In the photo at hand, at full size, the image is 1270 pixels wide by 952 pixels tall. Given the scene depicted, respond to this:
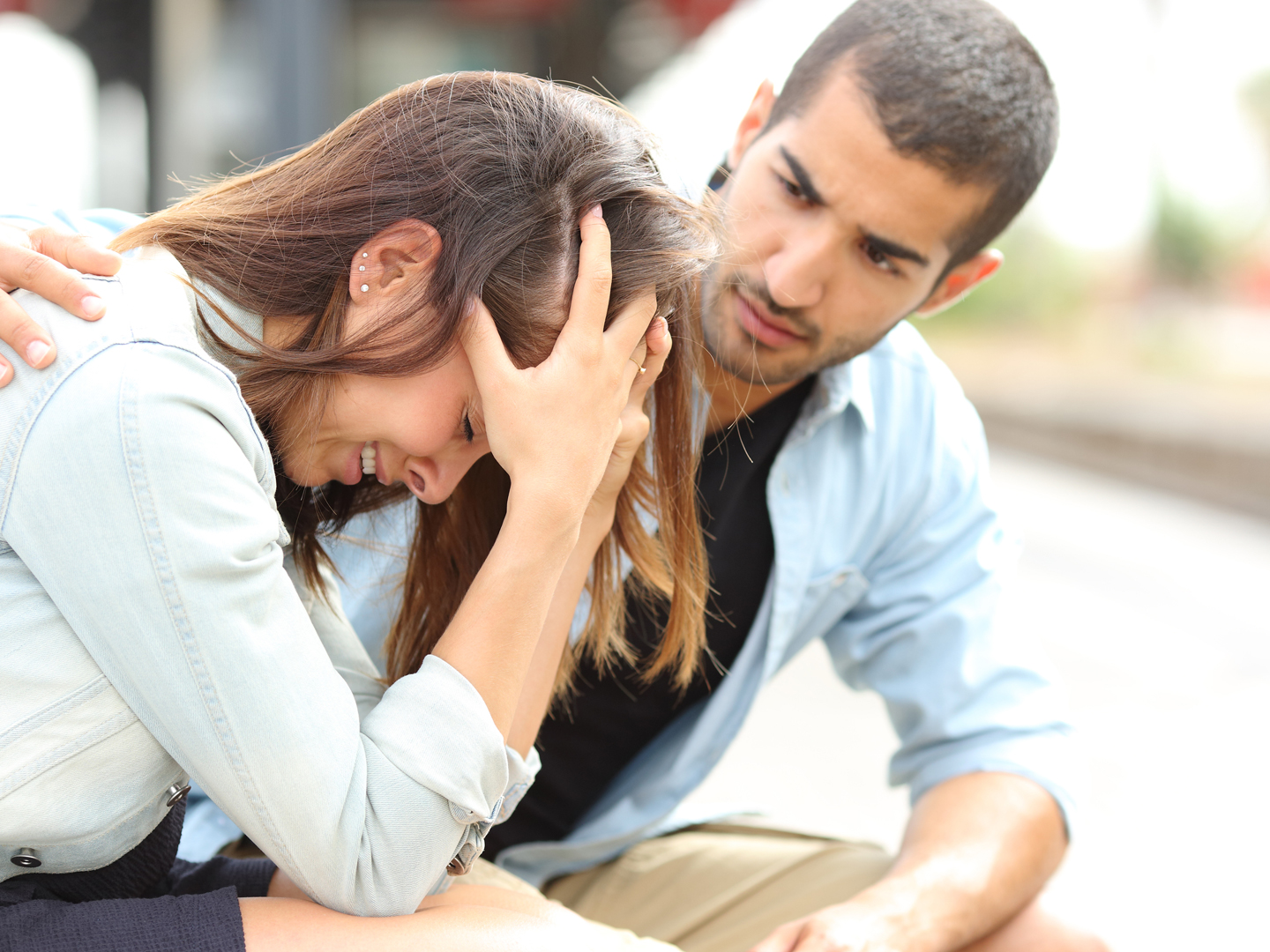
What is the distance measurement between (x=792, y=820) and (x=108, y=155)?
576 cm

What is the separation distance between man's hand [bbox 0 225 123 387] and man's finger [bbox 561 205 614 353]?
43cm

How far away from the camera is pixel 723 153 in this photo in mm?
2166

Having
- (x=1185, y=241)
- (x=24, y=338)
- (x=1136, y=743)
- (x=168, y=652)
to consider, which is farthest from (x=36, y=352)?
(x=1185, y=241)

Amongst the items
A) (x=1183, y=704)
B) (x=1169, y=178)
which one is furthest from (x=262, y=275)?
(x=1169, y=178)

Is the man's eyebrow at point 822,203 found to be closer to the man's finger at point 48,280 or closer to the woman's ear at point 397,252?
the woman's ear at point 397,252

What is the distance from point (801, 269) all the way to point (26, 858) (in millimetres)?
1284

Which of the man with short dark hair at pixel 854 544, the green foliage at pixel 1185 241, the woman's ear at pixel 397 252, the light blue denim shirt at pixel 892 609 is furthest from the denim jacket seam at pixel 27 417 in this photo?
the green foliage at pixel 1185 241

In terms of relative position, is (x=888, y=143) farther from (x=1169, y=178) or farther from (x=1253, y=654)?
(x=1169, y=178)

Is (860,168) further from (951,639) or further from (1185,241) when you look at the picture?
(1185,241)

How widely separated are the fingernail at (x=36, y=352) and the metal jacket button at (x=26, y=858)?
1.43ft

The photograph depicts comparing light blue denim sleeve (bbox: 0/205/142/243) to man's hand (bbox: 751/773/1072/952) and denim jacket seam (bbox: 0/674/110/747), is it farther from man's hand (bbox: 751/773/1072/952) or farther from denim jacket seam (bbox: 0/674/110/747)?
man's hand (bbox: 751/773/1072/952)

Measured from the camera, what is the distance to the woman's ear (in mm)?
1177

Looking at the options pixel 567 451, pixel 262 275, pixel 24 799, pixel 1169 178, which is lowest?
pixel 1169 178

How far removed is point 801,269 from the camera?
1.85 meters
